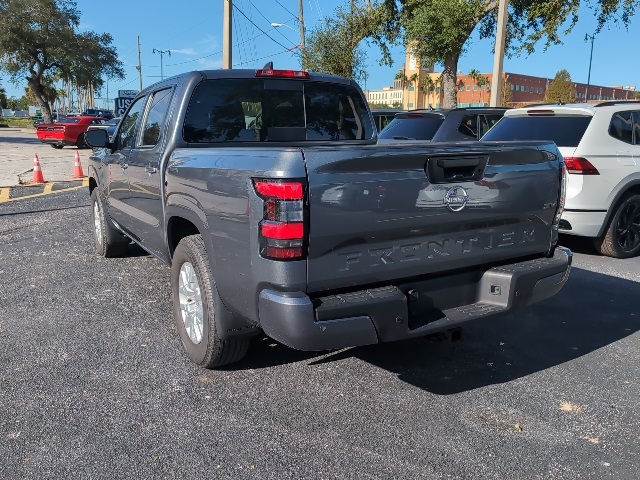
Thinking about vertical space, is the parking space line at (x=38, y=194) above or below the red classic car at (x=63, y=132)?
below

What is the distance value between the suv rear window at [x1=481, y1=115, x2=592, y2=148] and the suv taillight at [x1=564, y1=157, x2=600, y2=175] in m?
0.16

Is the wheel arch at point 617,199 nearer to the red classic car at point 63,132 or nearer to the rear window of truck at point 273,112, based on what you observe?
the rear window of truck at point 273,112

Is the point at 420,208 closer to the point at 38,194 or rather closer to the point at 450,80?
the point at 38,194

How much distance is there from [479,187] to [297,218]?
3.77 feet

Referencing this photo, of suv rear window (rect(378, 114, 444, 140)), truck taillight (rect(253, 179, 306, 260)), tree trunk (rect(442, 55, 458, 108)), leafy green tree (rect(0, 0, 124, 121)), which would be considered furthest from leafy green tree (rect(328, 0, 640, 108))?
leafy green tree (rect(0, 0, 124, 121))

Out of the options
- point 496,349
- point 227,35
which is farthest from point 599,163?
point 227,35

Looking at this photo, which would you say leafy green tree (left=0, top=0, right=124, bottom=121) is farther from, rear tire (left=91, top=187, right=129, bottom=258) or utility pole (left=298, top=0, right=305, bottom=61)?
rear tire (left=91, top=187, right=129, bottom=258)

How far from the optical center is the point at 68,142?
25672mm

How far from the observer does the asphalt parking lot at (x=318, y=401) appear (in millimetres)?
2814

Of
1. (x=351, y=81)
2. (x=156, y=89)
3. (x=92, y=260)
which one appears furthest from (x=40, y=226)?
(x=351, y=81)

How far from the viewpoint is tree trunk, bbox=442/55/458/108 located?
63.4 feet

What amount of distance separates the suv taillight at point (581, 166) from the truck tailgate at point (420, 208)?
116 inches

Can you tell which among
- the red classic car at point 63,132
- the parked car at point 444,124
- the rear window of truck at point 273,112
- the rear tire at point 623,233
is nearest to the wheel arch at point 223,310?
the rear window of truck at point 273,112

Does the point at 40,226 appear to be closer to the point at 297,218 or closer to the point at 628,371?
the point at 297,218
